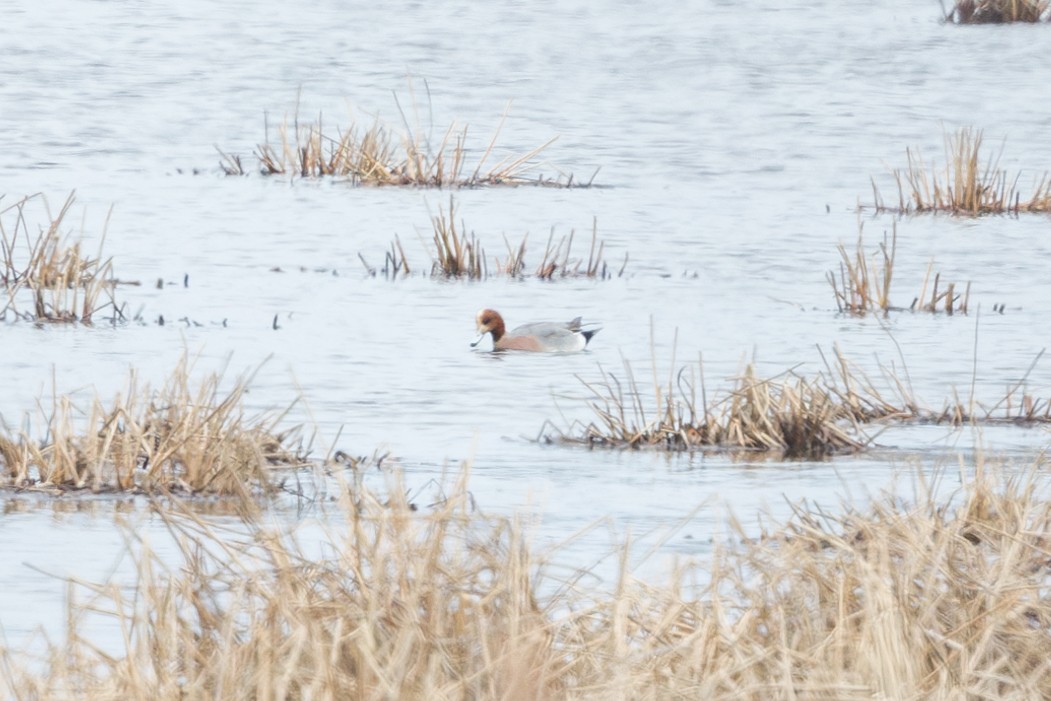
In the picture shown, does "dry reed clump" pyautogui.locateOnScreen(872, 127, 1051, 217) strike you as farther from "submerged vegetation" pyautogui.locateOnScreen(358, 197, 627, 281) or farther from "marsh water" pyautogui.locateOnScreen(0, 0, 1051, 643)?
"submerged vegetation" pyautogui.locateOnScreen(358, 197, 627, 281)

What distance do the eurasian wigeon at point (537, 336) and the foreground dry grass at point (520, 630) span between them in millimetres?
6775

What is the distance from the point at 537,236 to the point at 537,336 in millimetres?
5399

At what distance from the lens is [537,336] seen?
12.5 meters

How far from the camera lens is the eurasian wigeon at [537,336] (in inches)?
488

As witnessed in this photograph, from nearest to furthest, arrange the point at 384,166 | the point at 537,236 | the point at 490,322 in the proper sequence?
the point at 490,322 → the point at 537,236 → the point at 384,166

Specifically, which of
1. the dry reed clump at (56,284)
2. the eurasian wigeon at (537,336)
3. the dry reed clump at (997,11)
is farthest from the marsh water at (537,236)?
the dry reed clump at (997,11)

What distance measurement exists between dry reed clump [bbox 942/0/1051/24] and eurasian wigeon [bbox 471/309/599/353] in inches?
996

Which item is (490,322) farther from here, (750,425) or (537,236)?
(537,236)

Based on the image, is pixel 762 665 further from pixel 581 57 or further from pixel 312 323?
pixel 581 57

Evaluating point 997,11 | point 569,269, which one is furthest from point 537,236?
point 997,11

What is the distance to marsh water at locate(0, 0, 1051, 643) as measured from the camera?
8742mm

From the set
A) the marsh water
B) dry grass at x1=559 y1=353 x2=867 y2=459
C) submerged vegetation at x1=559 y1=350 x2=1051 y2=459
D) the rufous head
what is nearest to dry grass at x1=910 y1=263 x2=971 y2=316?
the marsh water

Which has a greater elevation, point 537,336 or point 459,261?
point 459,261

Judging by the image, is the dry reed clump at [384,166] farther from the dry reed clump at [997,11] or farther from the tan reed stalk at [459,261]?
the dry reed clump at [997,11]
